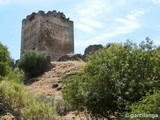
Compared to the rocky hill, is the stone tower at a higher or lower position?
higher

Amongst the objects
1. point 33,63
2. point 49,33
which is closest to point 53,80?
point 33,63

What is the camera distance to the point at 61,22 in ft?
132

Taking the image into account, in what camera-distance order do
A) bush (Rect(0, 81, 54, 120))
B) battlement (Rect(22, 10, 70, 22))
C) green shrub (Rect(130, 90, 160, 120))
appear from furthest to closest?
1. battlement (Rect(22, 10, 70, 22))
2. bush (Rect(0, 81, 54, 120))
3. green shrub (Rect(130, 90, 160, 120))

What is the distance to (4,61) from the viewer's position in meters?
26.7

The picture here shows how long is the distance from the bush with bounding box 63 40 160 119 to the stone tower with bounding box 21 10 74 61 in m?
21.5

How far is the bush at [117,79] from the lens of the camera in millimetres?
14773

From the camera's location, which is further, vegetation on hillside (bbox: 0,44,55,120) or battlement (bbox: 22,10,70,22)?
battlement (bbox: 22,10,70,22)

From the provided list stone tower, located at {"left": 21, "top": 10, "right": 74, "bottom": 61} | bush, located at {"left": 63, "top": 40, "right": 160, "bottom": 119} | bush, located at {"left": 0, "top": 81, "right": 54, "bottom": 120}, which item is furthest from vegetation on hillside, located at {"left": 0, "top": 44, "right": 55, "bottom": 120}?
stone tower, located at {"left": 21, "top": 10, "right": 74, "bottom": 61}

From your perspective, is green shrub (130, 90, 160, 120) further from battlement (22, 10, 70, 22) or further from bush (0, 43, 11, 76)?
battlement (22, 10, 70, 22)

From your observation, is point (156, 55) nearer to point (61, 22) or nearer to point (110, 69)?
point (110, 69)

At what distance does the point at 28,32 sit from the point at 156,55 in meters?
26.2

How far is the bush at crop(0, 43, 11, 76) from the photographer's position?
25.6 meters

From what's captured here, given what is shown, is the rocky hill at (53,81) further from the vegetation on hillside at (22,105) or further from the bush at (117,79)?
the bush at (117,79)

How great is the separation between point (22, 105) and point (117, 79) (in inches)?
193
